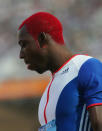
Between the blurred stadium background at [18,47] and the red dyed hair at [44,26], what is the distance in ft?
21.7

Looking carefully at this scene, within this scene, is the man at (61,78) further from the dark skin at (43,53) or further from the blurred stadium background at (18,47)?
the blurred stadium background at (18,47)

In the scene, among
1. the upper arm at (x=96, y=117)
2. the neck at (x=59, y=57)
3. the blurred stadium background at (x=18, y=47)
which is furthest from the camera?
the blurred stadium background at (x=18, y=47)

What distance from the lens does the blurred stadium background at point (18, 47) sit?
8.09m

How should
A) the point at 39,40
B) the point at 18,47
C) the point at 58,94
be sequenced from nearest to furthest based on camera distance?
the point at 58,94
the point at 39,40
the point at 18,47

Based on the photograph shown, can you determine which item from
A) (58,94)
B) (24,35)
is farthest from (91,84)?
(24,35)

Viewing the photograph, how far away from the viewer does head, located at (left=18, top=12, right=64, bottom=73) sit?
1.33 meters

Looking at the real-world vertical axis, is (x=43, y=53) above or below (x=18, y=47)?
above

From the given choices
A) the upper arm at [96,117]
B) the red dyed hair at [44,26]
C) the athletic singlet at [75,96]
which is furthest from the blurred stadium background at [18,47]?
the upper arm at [96,117]

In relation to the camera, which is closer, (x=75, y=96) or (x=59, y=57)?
(x=75, y=96)

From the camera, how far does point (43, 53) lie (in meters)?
1.33

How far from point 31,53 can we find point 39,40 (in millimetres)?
72

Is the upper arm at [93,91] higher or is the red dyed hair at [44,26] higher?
the red dyed hair at [44,26]

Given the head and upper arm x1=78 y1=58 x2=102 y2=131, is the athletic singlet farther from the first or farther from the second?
the head

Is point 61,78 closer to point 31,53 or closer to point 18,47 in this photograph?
point 31,53
